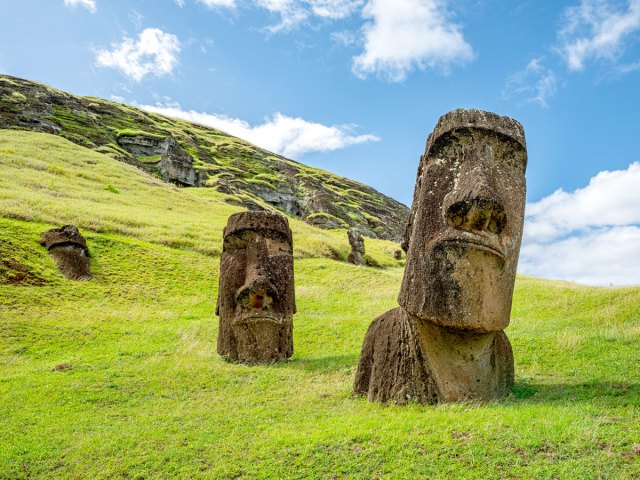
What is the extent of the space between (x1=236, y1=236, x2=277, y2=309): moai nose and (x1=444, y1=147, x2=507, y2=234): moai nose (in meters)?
5.88

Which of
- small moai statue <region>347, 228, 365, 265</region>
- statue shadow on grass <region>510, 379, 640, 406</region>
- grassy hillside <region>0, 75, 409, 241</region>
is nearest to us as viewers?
statue shadow on grass <region>510, 379, 640, 406</region>

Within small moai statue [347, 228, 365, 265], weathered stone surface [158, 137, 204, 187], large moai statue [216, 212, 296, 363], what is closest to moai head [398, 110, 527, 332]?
large moai statue [216, 212, 296, 363]

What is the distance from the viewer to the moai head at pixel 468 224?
686 centimetres

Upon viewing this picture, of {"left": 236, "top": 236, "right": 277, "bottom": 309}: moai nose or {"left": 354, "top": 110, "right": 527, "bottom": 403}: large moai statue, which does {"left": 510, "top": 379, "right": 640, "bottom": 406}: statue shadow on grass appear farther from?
{"left": 236, "top": 236, "right": 277, "bottom": 309}: moai nose

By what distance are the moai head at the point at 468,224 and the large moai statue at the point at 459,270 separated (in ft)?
0.04

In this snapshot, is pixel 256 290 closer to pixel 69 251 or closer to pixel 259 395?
pixel 259 395

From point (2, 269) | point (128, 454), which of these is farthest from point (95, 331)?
point (128, 454)

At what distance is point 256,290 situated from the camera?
38.9ft

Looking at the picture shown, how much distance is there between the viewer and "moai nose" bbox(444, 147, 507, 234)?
22.5 ft

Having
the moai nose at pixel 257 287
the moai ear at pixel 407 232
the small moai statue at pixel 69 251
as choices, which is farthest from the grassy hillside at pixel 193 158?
the moai ear at pixel 407 232

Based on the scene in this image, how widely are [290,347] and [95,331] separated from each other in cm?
746

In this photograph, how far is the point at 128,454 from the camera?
258 inches

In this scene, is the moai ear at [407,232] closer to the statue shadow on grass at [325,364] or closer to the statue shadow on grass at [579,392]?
the statue shadow on grass at [579,392]

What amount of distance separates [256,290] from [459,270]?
238 inches
